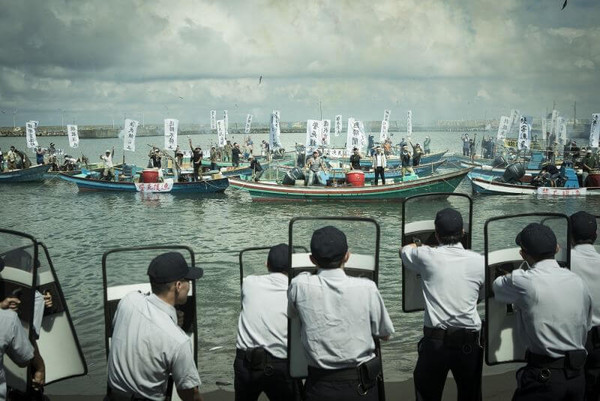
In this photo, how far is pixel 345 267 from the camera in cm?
363

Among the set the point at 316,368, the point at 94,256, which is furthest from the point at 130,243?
the point at 316,368

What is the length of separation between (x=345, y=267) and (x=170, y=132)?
28.2m

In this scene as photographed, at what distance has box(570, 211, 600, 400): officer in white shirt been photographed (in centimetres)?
392

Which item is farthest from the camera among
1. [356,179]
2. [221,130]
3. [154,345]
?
[221,130]

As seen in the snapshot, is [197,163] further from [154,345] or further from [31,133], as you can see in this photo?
[154,345]

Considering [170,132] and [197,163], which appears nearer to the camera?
[197,163]

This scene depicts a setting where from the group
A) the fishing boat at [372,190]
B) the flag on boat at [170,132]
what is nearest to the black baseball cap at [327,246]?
the fishing boat at [372,190]

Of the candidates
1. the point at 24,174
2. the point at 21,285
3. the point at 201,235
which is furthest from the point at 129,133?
the point at 21,285

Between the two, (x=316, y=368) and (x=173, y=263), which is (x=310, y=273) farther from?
(x=173, y=263)

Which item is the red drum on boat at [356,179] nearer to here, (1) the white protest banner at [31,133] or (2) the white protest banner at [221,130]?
(2) the white protest banner at [221,130]

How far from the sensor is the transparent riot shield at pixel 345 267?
3.39 metres

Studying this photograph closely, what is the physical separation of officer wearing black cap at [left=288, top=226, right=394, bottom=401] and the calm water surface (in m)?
2.00

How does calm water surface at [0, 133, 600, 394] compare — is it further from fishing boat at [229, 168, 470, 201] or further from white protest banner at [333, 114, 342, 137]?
white protest banner at [333, 114, 342, 137]

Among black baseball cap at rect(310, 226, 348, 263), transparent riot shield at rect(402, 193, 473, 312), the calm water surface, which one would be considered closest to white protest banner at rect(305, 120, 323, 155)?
the calm water surface
